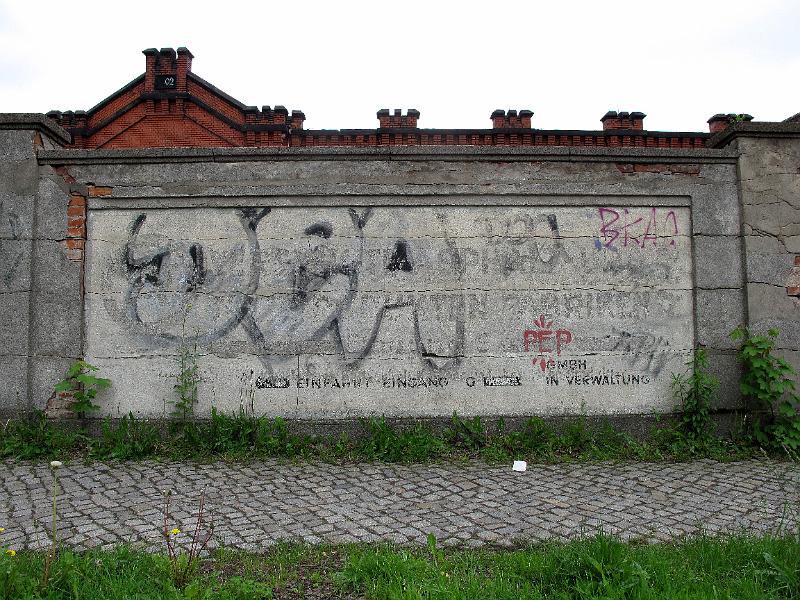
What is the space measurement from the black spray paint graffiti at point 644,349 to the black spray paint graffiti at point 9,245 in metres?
5.97

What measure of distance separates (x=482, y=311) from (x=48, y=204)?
445 centimetres

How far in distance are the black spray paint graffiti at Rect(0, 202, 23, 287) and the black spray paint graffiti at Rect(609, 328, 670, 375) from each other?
5970 millimetres

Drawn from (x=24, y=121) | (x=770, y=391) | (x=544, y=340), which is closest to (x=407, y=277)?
(x=544, y=340)

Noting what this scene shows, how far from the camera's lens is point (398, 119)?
590 inches

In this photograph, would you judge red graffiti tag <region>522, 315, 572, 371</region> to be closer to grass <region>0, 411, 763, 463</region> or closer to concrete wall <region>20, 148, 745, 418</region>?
concrete wall <region>20, 148, 745, 418</region>

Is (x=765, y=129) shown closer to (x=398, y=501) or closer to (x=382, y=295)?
(x=382, y=295)

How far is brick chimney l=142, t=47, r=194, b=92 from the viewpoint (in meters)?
16.2

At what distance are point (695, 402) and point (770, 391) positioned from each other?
26.3 inches

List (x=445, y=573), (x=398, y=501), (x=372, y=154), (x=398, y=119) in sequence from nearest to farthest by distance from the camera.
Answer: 1. (x=445, y=573)
2. (x=398, y=501)
3. (x=372, y=154)
4. (x=398, y=119)

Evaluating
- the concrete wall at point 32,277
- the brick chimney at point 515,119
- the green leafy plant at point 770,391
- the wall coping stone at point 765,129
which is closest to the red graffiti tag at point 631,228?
the wall coping stone at point 765,129

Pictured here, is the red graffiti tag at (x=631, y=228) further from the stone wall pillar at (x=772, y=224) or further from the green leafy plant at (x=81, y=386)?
the green leafy plant at (x=81, y=386)

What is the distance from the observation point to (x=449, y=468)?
17.5 feet

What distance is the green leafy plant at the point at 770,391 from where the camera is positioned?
5770 mm

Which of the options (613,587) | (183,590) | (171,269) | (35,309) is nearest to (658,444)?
(613,587)
